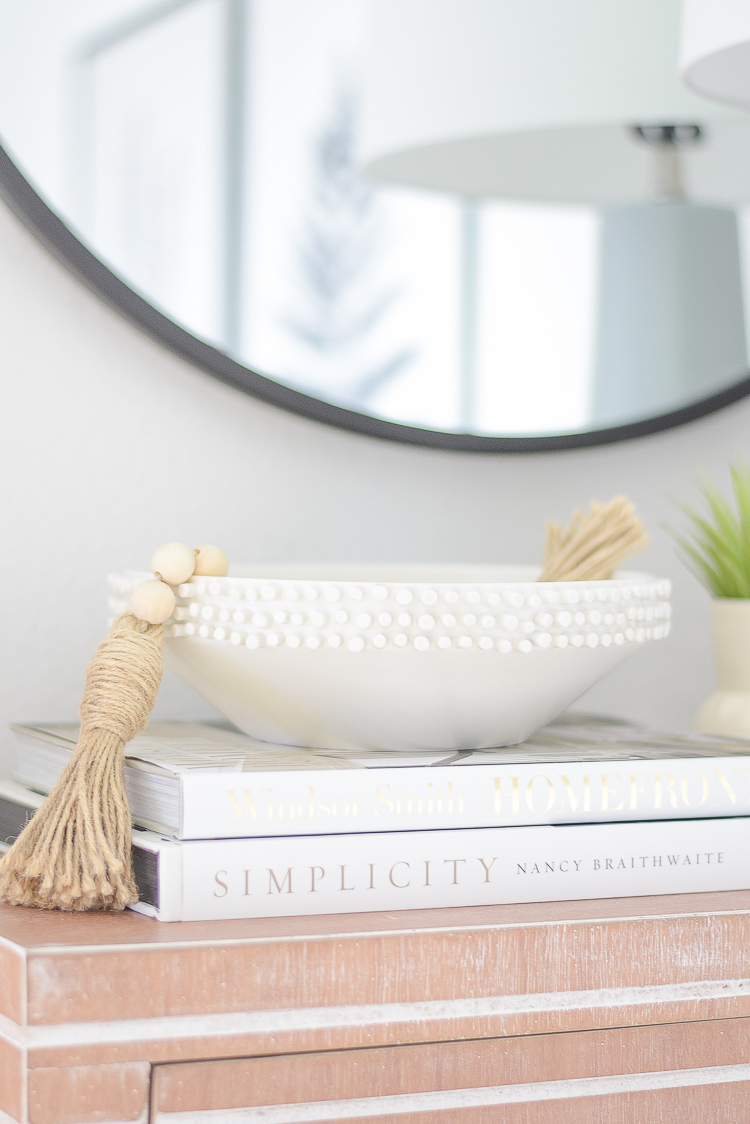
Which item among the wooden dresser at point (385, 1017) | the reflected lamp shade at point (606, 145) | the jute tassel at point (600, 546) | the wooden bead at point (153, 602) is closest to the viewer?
the wooden dresser at point (385, 1017)

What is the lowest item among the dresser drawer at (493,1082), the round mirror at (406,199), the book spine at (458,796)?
the dresser drawer at (493,1082)


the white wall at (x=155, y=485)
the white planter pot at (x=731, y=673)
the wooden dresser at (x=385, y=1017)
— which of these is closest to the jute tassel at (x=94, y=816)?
the wooden dresser at (x=385, y=1017)

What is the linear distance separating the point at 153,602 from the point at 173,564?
23mm

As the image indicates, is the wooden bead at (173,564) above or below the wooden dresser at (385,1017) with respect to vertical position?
above

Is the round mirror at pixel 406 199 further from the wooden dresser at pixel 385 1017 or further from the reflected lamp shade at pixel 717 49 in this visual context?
the wooden dresser at pixel 385 1017

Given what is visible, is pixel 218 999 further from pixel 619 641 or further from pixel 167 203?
pixel 167 203

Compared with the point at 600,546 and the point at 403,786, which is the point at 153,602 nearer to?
the point at 403,786

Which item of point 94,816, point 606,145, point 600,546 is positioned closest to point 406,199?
point 606,145

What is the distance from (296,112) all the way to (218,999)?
1.96ft

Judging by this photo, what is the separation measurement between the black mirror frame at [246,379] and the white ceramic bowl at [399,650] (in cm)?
23

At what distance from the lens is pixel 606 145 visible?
2.91ft

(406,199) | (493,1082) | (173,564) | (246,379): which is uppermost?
(406,199)

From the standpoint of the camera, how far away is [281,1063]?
433mm

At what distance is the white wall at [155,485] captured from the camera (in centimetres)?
74
